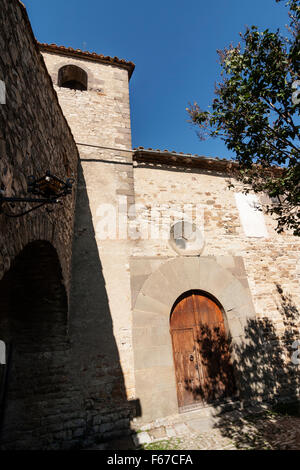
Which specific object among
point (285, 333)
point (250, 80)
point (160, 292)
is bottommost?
point (285, 333)

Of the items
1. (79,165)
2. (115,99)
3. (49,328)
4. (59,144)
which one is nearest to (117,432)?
(49,328)

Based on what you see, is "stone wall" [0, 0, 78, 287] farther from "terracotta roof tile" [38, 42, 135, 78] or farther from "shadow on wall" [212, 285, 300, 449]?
"terracotta roof tile" [38, 42, 135, 78]

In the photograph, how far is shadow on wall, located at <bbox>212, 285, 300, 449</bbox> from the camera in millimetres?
4371

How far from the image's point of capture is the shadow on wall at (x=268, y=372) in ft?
14.3

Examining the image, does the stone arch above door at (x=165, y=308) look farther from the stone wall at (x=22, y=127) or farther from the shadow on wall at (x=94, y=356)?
the stone wall at (x=22, y=127)

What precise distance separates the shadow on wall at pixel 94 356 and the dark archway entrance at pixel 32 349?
0.30m

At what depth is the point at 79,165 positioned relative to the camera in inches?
218

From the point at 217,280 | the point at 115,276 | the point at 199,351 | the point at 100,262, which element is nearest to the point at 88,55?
the point at 100,262

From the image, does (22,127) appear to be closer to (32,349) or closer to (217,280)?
(32,349)

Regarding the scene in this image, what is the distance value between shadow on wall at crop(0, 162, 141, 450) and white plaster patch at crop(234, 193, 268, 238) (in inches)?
175

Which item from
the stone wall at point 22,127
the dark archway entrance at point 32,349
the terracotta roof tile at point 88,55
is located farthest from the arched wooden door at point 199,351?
the terracotta roof tile at point 88,55

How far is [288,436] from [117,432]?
8.87ft

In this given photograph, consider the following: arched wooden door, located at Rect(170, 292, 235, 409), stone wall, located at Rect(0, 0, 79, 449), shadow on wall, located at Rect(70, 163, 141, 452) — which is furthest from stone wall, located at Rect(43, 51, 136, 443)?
arched wooden door, located at Rect(170, 292, 235, 409)
